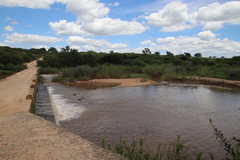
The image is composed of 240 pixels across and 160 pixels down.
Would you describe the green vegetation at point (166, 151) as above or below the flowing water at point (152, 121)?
above

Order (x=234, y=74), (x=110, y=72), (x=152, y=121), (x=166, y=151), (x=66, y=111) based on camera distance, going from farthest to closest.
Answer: (x=110, y=72) → (x=234, y=74) → (x=66, y=111) → (x=152, y=121) → (x=166, y=151)

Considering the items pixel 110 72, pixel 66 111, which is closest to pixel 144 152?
pixel 66 111

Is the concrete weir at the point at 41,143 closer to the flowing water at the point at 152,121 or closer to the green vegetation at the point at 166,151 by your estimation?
the green vegetation at the point at 166,151

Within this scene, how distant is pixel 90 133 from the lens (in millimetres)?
6883

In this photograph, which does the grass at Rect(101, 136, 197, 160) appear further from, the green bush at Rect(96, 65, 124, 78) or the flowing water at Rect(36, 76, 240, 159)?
the green bush at Rect(96, 65, 124, 78)

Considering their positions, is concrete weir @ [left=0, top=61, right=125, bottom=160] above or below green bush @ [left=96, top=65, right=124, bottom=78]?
below

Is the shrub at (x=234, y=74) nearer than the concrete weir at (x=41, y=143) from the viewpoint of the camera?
No

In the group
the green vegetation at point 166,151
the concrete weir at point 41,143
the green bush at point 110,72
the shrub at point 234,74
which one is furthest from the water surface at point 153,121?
the green bush at point 110,72

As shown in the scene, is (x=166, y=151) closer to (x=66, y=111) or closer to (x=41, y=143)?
(x=41, y=143)

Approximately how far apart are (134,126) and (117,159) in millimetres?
4106

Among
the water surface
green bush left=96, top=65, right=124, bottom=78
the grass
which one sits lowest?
the water surface

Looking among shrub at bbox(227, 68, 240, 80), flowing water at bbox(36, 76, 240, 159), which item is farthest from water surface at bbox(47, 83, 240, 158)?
shrub at bbox(227, 68, 240, 80)

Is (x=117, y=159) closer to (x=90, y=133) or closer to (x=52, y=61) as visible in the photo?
(x=90, y=133)

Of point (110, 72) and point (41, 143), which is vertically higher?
point (110, 72)
